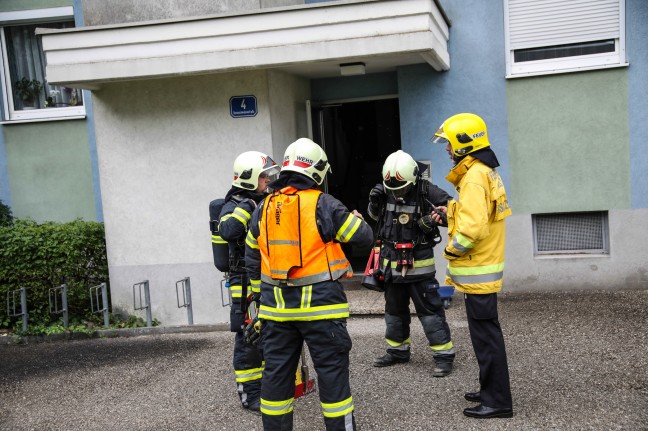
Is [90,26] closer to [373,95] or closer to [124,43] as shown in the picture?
[124,43]

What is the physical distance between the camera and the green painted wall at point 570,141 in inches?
346

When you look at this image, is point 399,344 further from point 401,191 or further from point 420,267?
point 401,191

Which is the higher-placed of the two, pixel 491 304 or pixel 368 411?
pixel 491 304

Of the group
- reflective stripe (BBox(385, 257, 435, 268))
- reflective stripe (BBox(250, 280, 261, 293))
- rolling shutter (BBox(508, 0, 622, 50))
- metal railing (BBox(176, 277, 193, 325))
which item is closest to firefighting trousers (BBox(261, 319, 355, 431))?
reflective stripe (BBox(250, 280, 261, 293))

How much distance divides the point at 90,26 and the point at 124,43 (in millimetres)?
613

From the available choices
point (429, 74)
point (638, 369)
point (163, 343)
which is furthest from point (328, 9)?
point (638, 369)

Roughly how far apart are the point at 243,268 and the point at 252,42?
3.27 meters

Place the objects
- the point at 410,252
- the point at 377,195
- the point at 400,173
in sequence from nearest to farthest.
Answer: the point at 400,173 → the point at 410,252 → the point at 377,195

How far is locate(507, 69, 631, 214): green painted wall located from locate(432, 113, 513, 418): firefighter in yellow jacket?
13.9 feet

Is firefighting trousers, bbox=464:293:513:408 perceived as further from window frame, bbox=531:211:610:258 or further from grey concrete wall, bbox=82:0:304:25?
grey concrete wall, bbox=82:0:304:25

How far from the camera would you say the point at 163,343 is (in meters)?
7.86

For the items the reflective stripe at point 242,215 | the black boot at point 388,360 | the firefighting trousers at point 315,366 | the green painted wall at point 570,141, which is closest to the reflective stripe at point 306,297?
the firefighting trousers at point 315,366

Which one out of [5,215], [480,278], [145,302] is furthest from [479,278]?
[5,215]

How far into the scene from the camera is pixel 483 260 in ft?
16.2
